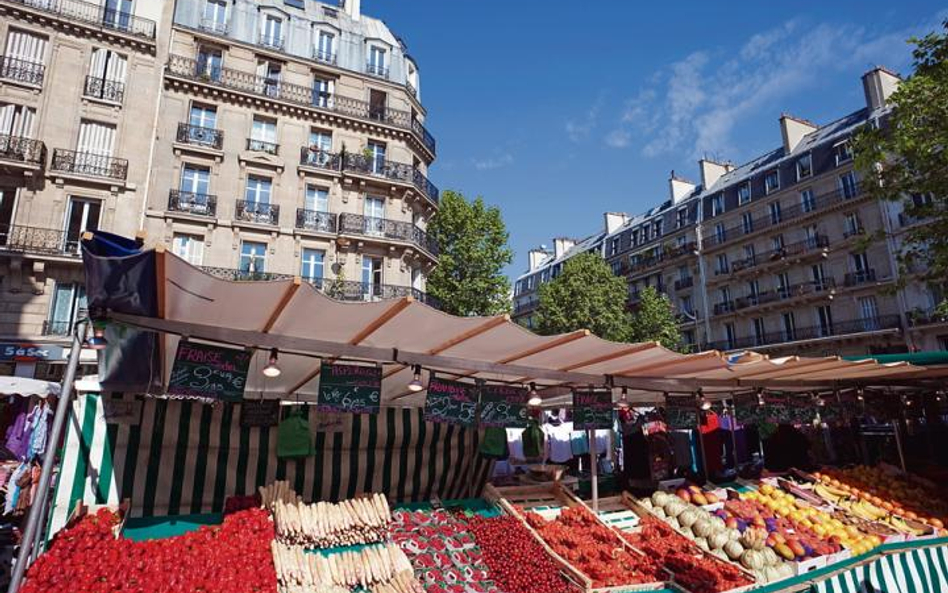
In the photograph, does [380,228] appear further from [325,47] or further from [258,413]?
[258,413]

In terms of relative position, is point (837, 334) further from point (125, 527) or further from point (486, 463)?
point (125, 527)

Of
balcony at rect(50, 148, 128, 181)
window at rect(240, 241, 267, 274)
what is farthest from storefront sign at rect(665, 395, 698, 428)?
balcony at rect(50, 148, 128, 181)

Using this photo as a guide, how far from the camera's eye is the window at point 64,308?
1789cm

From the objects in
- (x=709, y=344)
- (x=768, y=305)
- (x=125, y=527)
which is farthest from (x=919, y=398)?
(x=709, y=344)

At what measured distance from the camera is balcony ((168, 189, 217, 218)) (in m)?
21.8

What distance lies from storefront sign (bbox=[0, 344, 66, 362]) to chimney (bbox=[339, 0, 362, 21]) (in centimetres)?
2330

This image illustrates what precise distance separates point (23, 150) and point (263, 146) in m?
8.82

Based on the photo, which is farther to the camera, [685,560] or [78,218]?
[78,218]

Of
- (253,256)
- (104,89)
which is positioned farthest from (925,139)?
(104,89)

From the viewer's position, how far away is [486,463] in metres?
8.11

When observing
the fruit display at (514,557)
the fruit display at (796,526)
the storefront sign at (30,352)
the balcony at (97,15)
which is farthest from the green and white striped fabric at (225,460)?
the balcony at (97,15)

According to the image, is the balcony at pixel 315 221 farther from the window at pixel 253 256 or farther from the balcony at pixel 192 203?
the balcony at pixel 192 203

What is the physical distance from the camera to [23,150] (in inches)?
733

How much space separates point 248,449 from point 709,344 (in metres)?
40.3
